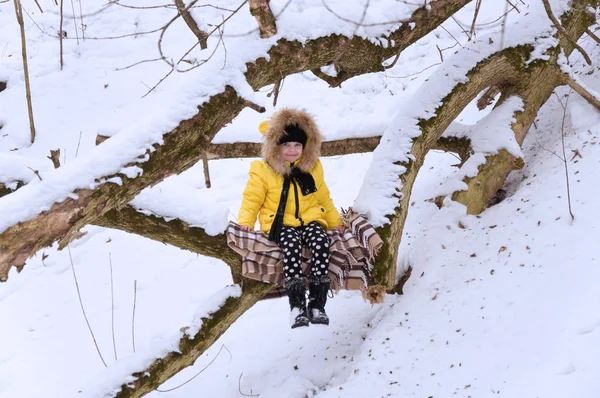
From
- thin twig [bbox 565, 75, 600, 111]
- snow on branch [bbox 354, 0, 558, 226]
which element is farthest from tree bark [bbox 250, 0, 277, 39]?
thin twig [bbox 565, 75, 600, 111]

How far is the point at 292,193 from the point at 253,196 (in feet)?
0.84

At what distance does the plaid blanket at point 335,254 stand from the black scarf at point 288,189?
0.08m

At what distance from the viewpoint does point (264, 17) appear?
3426 millimetres

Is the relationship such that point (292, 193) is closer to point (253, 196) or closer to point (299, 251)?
point (253, 196)

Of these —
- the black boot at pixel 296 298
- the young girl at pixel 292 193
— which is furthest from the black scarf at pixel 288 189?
the black boot at pixel 296 298

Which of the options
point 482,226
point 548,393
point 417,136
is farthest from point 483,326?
point 417,136

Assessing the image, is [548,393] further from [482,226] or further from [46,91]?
[46,91]

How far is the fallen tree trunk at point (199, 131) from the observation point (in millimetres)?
2461

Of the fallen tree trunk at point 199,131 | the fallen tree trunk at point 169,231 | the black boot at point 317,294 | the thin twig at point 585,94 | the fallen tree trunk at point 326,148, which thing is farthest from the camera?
the fallen tree trunk at point 326,148

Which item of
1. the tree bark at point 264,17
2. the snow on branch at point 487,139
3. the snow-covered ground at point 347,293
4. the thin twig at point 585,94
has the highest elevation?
the tree bark at point 264,17

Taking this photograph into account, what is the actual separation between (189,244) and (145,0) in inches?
304

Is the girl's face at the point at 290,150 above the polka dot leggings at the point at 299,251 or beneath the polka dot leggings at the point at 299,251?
above

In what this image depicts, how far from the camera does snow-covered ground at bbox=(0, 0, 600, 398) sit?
9.83 feet

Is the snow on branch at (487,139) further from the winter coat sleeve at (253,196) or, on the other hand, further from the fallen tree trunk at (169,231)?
the fallen tree trunk at (169,231)
